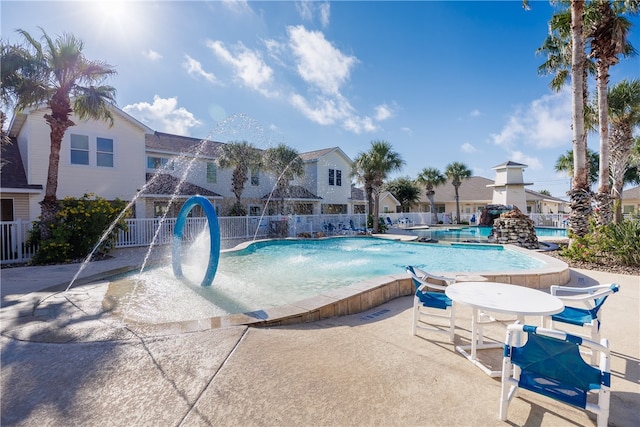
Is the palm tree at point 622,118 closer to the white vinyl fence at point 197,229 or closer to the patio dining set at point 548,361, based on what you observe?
the white vinyl fence at point 197,229

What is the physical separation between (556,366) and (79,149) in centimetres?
1946

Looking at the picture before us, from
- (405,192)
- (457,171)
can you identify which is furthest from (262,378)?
(405,192)

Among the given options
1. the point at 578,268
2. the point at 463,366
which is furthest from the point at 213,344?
the point at 578,268

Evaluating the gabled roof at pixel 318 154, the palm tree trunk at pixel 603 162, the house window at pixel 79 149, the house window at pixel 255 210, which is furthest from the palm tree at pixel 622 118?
the house window at pixel 79 149

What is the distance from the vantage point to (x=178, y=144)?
888 inches

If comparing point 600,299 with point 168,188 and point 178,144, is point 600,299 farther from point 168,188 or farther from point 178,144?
point 178,144

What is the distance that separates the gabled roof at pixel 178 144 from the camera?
20422mm

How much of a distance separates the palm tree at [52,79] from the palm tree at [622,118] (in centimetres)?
2453

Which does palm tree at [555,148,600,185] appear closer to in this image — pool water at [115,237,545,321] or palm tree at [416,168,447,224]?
palm tree at [416,168,447,224]

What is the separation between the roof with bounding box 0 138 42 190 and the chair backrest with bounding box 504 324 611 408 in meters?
18.4

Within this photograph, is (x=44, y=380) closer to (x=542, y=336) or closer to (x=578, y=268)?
(x=542, y=336)

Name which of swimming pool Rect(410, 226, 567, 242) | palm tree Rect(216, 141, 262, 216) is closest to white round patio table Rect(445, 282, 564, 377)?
swimming pool Rect(410, 226, 567, 242)

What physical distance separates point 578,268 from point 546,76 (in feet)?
43.8

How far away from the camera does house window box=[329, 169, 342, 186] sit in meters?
29.0
